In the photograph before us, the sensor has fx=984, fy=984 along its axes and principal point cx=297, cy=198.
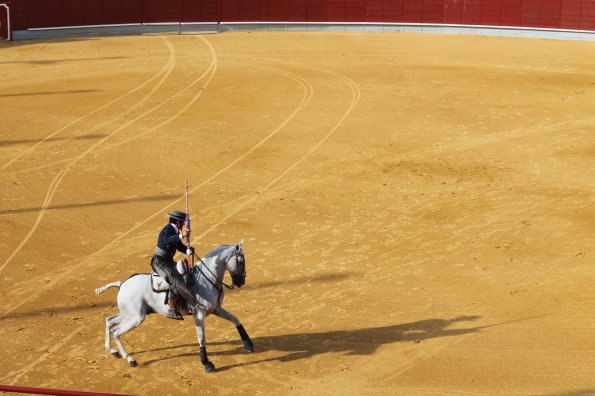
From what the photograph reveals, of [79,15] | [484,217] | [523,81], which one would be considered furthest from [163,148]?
[79,15]

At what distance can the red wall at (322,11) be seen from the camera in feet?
150

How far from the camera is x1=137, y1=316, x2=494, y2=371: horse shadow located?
1555 cm

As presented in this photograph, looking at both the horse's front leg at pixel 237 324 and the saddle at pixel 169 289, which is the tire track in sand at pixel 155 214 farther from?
the horse's front leg at pixel 237 324

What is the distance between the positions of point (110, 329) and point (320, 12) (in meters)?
35.7

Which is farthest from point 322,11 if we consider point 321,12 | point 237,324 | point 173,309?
point 173,309

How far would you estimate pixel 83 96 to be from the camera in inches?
1326

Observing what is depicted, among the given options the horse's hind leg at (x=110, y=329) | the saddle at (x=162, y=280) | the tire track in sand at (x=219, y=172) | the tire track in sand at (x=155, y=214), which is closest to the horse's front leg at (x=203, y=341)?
the saddle at (x=162, y=280)

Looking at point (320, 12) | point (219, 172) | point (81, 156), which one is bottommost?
point (219, 172)

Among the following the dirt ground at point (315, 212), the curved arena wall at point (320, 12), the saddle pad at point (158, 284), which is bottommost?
the dirt ground at point (315, 212)

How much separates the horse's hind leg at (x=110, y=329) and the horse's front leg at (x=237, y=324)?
4.99 feet

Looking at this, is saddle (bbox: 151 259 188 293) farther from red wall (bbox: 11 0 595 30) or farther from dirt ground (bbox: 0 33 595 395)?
red wall (bbox: 11 0 595 30)

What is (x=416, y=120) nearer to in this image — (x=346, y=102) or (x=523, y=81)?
(x=346, y=102)

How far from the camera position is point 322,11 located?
160ft

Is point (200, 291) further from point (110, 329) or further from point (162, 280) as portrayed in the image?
point (110, 329)
